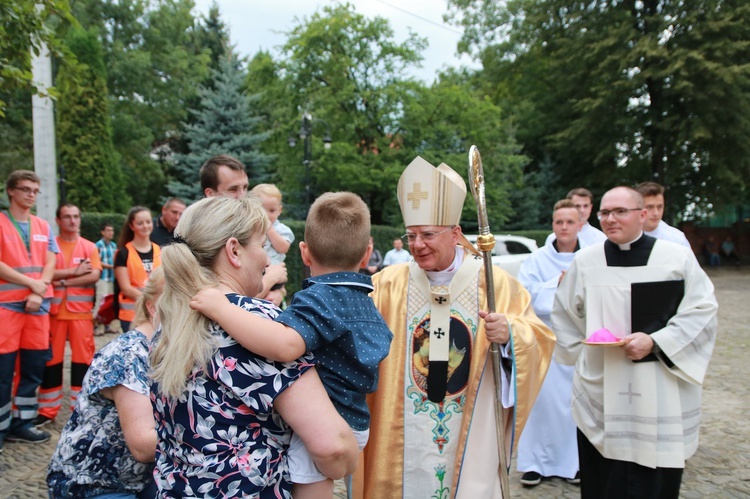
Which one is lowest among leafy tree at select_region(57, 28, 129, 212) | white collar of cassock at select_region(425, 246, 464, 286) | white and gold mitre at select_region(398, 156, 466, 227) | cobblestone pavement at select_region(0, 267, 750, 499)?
cobblestone pavement at select_region(0, 267, 750, 499)

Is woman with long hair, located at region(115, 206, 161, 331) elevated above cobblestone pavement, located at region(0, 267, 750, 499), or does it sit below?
above

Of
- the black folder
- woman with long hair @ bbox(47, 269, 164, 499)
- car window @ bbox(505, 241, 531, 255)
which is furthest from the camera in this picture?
car window @ bbox(505, 241, 531, 255)

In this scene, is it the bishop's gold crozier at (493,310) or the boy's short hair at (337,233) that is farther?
the bishop's gold crozier at (493,310)

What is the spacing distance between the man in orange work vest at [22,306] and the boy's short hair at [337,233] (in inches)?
158

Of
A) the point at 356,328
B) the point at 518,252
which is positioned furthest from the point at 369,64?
the point at 356,328

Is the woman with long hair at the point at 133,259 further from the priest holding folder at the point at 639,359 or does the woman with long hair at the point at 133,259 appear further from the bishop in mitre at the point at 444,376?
the priest holding folder at the point at 639,359

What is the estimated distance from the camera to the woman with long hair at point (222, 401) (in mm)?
1565

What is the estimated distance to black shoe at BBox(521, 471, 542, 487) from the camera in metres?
4.43

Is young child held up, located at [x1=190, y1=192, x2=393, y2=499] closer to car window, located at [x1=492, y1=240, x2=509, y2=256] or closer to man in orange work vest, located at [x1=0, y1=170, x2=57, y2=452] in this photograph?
man in orange work vest, located at [x1=0, y1=170, x2=57, y2=452]

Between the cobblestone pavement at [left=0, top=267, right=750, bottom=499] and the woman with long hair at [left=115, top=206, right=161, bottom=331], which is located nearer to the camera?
the cobblestone pavement at [left=0, top=267, right=750, bottom=499]

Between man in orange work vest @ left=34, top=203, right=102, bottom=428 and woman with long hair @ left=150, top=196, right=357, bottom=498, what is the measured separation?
463 centimetres

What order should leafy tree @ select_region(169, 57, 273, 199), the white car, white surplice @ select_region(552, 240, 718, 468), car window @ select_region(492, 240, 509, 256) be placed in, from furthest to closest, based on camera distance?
leafy tree @ select_region(169, 57, 273, 199), car window @ select_region(492, 240, 509, 256), the white car, white surplice @ select_region(552, 240, 718, 468)

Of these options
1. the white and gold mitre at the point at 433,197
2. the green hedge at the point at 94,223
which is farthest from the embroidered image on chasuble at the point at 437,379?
the green hedge at the point at 94,223

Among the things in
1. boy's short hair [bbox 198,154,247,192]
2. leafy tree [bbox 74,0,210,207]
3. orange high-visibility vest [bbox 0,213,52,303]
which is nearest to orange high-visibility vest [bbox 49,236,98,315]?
orange high-visibility vest [bbox 0,213,52,303]
